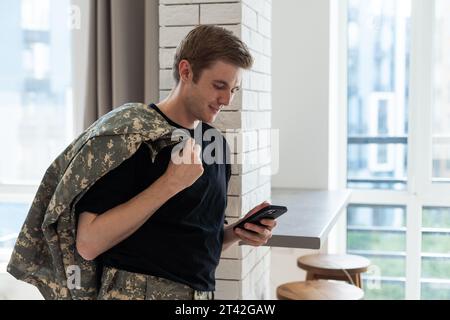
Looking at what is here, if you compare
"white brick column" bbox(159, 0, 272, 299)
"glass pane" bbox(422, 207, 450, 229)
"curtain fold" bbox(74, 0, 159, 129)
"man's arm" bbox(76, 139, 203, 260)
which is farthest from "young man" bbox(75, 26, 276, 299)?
"glass pane" bbox(422, 207, 450, 229)

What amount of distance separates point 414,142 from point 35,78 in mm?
1953

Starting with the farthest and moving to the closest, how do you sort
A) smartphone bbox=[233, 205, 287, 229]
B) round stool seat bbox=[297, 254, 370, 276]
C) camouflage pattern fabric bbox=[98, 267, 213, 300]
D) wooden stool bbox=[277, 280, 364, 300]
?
round stool seat bbox=[297, 254, 370, 276] → wooden stool bbox=[277, 280, 364, 300] → smartphone bbox=[233, 205, 287, 229] → camouflage pattern fabric bbox=[98, 267, 213, 300]

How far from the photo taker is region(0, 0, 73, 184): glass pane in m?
2.78

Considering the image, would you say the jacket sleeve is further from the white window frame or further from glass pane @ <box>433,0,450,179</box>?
glass pane @ <box>433,0,450,179</box>

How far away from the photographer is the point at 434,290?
3.37m

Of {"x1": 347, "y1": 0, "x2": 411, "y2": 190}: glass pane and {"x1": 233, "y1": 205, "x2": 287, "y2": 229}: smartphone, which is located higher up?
{"x1": 347, "y1": 0, "x2": 411, "y2": 190}: glass pane

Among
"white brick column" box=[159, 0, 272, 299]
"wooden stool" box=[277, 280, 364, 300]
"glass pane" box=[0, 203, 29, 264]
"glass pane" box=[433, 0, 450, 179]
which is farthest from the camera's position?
"glass pane" box=[433, 0, 450, 179]

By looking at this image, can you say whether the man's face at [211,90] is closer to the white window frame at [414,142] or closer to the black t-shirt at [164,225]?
the black t-shirt at [164,225]

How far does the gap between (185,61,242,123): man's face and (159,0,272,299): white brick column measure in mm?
472

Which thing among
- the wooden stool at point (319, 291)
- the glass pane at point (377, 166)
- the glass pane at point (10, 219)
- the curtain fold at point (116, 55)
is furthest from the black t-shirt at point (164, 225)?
the glass pane at point (377, 166)

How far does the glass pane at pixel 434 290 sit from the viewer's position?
3363 mm

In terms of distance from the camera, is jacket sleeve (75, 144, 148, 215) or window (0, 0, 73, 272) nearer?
jacket sleeve (75, 144, 148, 215)

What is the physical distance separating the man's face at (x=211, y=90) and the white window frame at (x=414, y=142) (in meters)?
1.92

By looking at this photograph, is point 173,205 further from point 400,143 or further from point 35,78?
point 400,143
